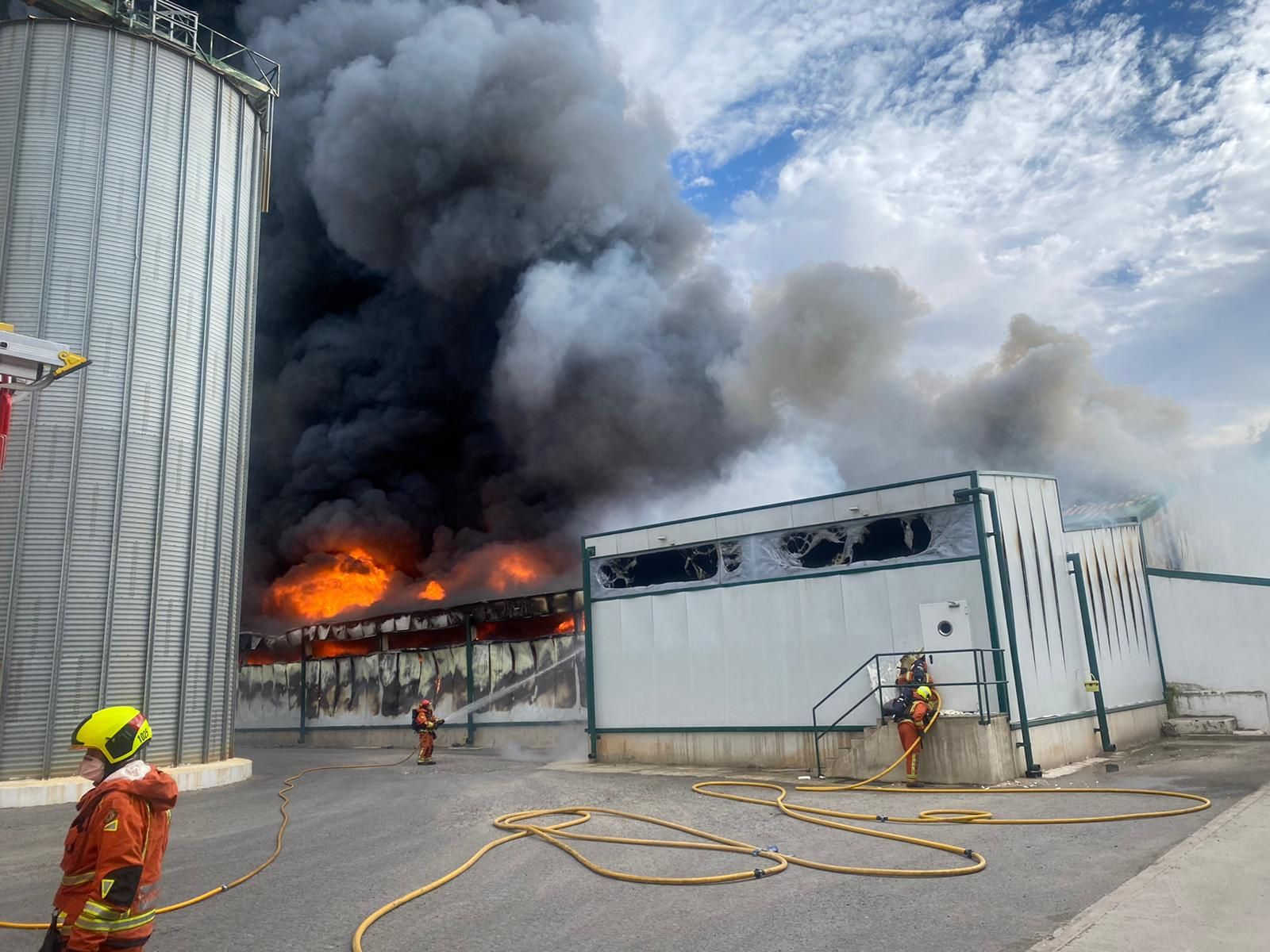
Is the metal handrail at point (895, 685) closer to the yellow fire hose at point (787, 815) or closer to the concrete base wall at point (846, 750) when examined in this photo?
the concrete base wall at point (846, 750)

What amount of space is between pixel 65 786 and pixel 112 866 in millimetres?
11188

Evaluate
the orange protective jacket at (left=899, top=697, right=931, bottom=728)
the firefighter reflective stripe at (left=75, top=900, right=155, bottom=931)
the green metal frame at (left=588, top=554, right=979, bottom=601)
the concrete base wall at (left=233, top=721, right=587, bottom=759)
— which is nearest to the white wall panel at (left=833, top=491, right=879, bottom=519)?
the green metal frame at (left=588, top=554, right=979, bottom=601)

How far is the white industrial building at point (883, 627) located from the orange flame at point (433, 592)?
53.1ft

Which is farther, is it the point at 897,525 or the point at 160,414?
the point at 160,414

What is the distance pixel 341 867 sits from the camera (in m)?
7.23

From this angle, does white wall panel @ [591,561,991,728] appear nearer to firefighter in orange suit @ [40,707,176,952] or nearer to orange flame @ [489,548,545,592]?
firefighter in orange suit @ [40,707,176,952]

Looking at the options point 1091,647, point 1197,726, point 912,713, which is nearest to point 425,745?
point 912,713

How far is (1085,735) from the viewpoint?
12.6m

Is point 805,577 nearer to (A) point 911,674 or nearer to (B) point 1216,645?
(A) point 911,674

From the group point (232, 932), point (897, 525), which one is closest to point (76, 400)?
point (232, 932)

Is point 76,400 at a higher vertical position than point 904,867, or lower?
higher

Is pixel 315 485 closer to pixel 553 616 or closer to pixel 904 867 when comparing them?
pixel 553 616

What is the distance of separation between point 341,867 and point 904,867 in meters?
4.58

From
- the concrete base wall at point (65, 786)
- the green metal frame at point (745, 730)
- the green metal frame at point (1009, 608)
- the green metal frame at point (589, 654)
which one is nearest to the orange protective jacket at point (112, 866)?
the concrete base wall at point (65, 786)
